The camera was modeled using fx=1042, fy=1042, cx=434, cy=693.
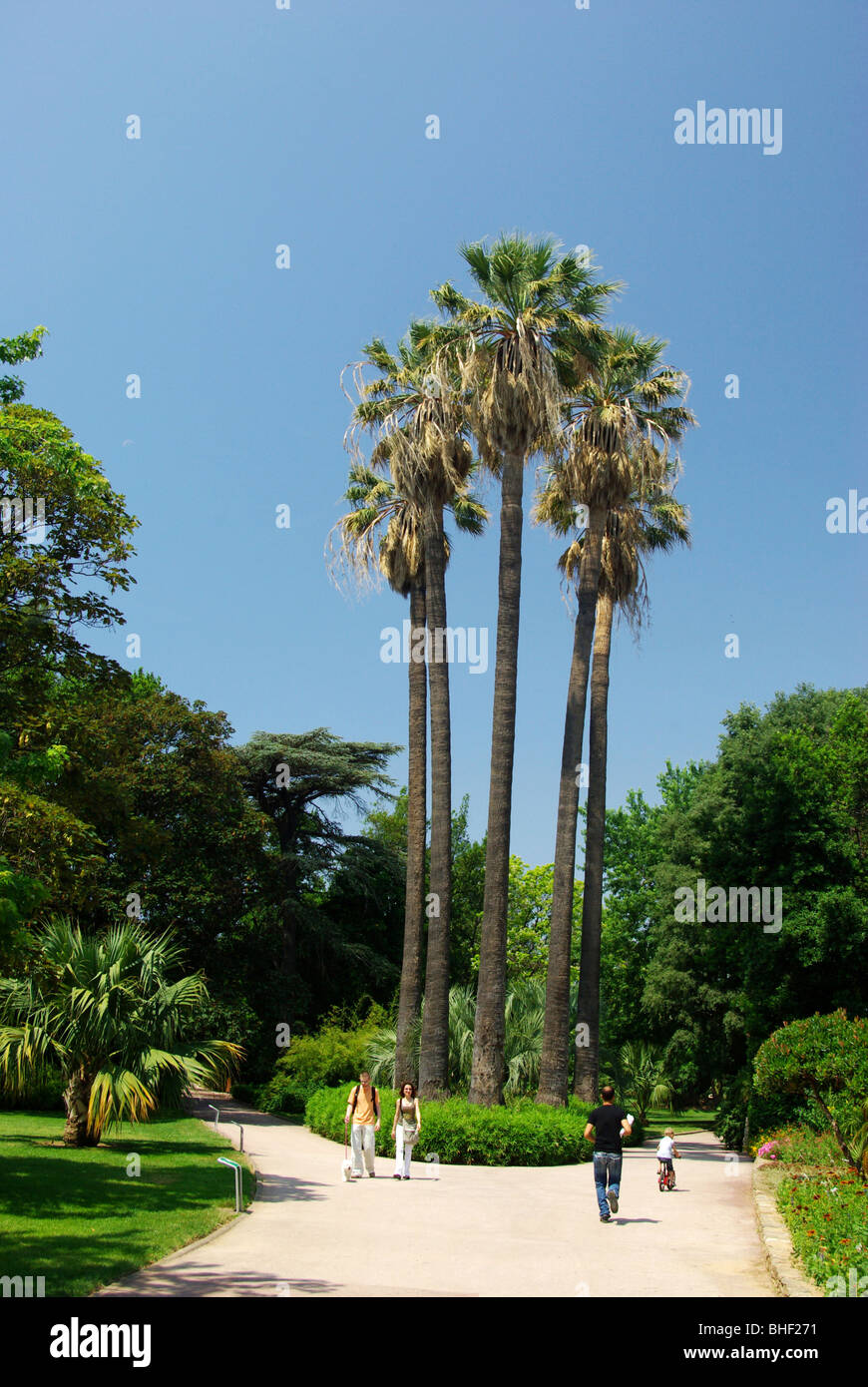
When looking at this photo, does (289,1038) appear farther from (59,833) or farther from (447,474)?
(59,833)

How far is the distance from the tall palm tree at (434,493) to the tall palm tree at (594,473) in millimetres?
2406

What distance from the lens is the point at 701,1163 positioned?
21250 millimetres

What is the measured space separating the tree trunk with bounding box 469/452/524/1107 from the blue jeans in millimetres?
8688

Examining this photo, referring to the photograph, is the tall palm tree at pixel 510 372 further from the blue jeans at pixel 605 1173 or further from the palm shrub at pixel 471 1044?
the blue jeans at pixel 605 1173

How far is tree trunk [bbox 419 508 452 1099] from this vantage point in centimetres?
2239

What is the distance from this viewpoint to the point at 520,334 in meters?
22.3

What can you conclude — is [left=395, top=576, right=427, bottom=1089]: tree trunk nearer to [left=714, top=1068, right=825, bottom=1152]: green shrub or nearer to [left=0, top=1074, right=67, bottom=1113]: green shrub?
[left=714, top=1068, right=825, bottom=1152]: green shrub

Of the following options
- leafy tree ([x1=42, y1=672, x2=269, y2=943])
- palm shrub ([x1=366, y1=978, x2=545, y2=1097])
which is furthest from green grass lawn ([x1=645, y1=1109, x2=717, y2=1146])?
leafy tree ([x1=42, y1=672, x2=269, y2=943])

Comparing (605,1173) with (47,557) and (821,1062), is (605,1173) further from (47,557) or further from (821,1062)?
(47,557)

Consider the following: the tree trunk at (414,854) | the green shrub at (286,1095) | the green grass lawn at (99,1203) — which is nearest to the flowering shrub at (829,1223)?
the green grass lawn at (99,1203)

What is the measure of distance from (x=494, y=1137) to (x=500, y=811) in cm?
636

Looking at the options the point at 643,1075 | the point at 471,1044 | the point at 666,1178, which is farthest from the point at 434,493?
the point at 643,1075

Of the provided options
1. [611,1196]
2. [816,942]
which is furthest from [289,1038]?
[611,1196]

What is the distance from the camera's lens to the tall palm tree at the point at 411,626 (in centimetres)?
2483
